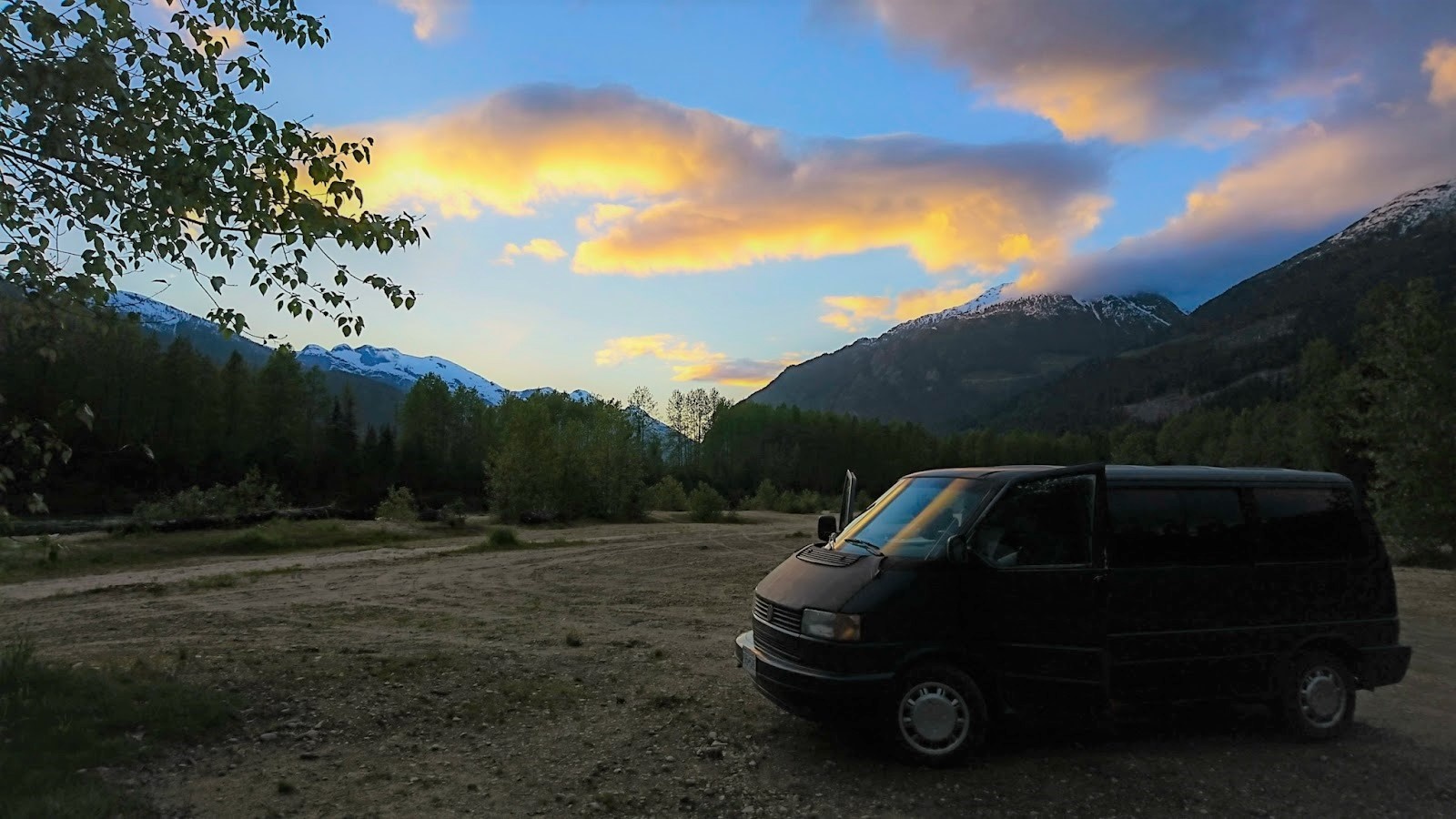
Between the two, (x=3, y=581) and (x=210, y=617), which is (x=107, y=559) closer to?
(x=3, y=581)

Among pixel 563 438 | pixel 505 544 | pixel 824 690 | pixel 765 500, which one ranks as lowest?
pixel 505 544

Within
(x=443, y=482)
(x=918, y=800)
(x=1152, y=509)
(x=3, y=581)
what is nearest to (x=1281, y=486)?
(x=1152, y=509)

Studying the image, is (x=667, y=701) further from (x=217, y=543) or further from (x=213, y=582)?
(x=217, y=543)

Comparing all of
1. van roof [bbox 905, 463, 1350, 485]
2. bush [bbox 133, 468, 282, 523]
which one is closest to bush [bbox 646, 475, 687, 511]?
bush [bbox 133, 468, 282, 523]

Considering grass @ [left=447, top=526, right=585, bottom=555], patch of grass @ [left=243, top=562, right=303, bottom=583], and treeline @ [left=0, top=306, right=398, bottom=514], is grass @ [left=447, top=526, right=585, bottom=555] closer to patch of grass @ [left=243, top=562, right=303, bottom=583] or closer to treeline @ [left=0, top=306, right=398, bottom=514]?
patch of grass @ [left=243, top=562, right=303, bottom=583]

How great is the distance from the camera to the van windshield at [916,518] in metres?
6.49

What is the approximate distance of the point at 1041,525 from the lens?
6457 mm

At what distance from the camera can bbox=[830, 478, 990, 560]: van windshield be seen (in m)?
6.49

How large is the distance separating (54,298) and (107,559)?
22.3 m

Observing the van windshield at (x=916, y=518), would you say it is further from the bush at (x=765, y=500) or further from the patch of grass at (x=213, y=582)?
the bush at (x=765, y=500)

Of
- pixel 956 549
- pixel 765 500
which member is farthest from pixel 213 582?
pixel 765 500

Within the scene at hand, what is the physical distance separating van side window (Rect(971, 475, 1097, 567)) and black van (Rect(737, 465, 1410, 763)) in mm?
14

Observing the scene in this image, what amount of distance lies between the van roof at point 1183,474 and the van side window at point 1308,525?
0.35ft

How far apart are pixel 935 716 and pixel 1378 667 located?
159 inches
